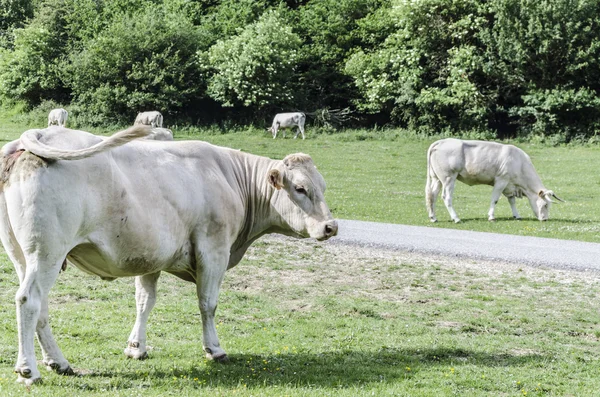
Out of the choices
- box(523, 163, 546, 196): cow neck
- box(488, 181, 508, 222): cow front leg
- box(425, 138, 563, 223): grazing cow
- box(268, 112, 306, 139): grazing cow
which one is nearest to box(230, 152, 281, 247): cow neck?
box(425, 138, 563, 223): grazing cow

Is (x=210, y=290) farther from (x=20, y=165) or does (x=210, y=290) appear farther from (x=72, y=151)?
(x=20, y=165)

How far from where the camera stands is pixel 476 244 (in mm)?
16688

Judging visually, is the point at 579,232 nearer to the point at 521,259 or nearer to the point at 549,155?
the point at 521,259

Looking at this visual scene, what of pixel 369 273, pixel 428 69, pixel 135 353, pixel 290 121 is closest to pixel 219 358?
pixel 135 353

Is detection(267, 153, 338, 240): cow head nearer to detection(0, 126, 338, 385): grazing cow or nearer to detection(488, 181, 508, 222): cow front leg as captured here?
detection(0, 126, 338, 385): grazing cow

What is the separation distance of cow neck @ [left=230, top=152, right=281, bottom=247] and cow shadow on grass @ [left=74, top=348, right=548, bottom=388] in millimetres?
1368

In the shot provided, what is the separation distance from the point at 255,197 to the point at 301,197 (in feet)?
1.84

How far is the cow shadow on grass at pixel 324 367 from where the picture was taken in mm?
7355

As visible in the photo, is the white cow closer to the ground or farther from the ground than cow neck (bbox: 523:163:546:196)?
closer to the ground

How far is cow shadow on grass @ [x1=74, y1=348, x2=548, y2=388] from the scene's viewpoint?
7.36 m

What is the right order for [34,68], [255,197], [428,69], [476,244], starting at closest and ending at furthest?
[255,197] < [476,244] < [428,69] < [34,68]

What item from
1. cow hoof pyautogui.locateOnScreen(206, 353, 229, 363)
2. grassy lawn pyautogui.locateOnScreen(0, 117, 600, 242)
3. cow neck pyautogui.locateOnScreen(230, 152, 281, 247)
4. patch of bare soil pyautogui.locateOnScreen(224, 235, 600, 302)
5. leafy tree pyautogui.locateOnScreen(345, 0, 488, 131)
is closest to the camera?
cow hoof pyautogui.locateOnScreen(206, 353, 229, 363)

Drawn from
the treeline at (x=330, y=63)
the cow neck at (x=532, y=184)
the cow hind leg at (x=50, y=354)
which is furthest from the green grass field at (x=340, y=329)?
the treeline at (x=330, y=63)

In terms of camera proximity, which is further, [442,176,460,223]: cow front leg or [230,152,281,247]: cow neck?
[442,176,460,223]: cow front leg
